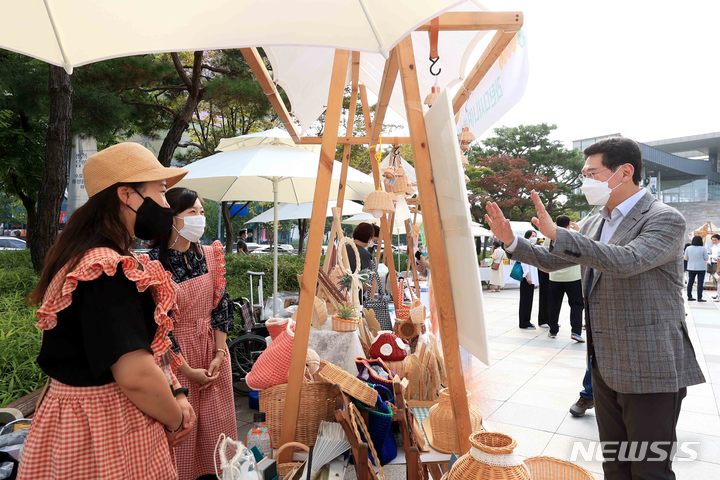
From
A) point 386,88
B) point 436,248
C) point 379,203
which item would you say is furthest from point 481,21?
point 379,203

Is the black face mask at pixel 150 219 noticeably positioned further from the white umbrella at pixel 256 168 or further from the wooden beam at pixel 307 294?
the white umbrella at pixel 256 168

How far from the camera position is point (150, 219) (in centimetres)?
168

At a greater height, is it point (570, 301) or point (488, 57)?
point (488, 57)

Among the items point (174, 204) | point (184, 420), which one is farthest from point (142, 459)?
point (174, 204)

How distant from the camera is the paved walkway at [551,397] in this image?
3.62 metres

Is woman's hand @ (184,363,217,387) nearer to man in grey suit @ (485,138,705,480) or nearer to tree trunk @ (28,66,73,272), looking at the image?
man in grey suit @ (485,138,705,480)

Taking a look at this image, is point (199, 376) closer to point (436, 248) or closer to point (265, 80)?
point (436, 248)

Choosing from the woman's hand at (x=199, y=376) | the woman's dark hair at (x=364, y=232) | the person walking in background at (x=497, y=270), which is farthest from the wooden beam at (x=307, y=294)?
the person walking in background at (x=497, y=270)

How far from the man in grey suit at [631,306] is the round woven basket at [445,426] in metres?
0.63

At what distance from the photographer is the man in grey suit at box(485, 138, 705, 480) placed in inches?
76.5

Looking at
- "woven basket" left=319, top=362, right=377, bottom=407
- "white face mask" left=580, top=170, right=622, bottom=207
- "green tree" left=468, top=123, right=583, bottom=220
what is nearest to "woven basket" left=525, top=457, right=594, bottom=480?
"woven basket" left=319, top=362, right=377, bottom=407

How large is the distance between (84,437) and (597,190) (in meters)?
2.28

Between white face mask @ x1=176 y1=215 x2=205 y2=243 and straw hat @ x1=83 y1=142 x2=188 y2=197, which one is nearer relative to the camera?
straw hat @ x1=83 y1=142 x2=188 y2=197

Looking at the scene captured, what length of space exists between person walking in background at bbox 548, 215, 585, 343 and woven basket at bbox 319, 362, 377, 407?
5659 mm
